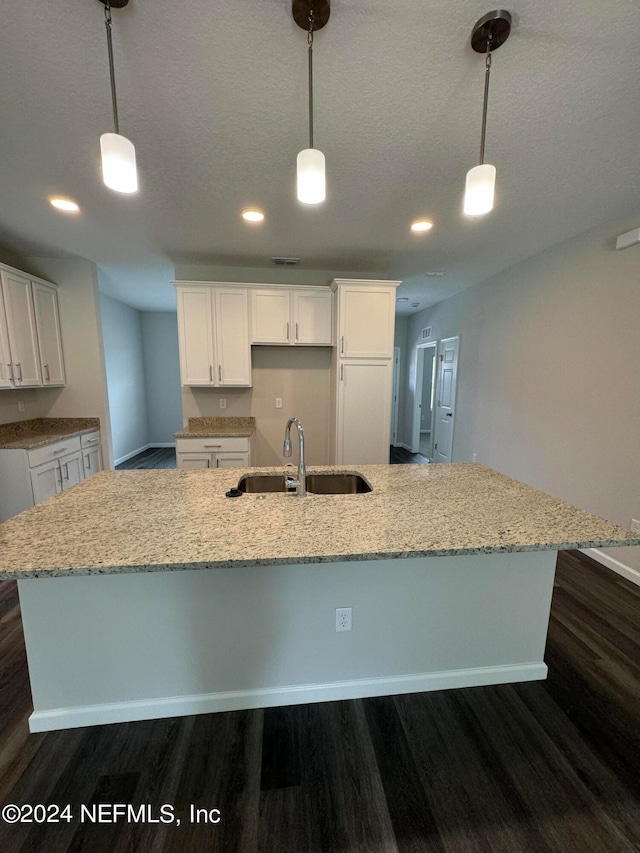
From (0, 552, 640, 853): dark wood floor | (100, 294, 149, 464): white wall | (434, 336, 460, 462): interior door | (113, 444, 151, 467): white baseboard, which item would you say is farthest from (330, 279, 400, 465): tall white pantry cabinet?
(113, 444, 151, 467): white baseboard

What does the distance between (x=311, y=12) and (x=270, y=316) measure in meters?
2.57

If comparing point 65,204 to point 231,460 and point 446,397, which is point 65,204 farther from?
point 446,397

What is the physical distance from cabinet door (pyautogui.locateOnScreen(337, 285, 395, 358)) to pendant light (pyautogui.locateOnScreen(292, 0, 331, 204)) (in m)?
2.26

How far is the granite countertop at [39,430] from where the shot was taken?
2.99m

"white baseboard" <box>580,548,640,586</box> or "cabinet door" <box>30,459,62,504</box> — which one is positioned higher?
"cabinet door" <box>30,459,62,504</box>

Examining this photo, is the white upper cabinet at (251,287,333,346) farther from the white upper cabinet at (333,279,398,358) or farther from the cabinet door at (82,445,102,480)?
the cabinet door at (82,445,102,480)

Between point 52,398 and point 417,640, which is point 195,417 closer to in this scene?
point 52,398

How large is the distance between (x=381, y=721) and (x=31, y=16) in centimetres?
302

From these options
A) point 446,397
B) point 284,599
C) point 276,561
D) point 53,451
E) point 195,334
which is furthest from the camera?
point 446,397

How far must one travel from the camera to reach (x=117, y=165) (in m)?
1.14

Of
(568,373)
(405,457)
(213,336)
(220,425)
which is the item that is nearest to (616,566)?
(568,373)

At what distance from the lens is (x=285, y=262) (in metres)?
3.57

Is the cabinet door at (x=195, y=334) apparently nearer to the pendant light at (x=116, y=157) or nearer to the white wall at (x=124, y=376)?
the pendant light at (x=116, y=157)

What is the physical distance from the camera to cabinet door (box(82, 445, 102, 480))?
146 inches
